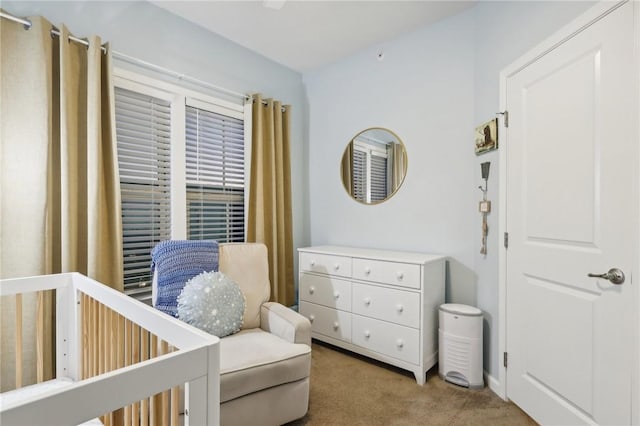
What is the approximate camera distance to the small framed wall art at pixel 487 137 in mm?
2062

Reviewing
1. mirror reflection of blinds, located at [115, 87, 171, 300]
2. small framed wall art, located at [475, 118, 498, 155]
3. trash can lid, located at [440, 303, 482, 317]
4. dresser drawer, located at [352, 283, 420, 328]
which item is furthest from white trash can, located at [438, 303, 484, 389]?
mirror reflection of blinds, located at [115, 87, 171, 300]

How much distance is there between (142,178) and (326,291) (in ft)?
5.40

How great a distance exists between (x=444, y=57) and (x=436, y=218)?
49.5 inches

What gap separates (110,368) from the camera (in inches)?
47.3

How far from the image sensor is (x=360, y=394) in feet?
6.66

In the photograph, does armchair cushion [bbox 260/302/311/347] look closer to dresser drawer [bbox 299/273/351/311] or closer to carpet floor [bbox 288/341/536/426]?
carpet floor [bbox 288/341/536/426]

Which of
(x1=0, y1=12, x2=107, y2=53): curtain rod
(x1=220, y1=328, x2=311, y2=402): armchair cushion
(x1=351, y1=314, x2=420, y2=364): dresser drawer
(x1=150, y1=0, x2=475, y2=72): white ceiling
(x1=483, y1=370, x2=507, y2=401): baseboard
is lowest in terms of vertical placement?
(x1=483, y1=370, x2=507, y2=401): baseboard

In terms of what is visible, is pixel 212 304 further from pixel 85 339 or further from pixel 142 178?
pixel 142 178

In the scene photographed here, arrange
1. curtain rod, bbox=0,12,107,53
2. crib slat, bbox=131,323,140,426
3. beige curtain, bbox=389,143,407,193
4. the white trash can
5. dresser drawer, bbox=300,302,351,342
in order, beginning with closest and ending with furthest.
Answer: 1. crib slat, bbox=131,323,140,426
2. curtain rod, bbox=0,12,107,53
3. the white trash can
4. dresser drawer, bbox=300,302,351,342
5. beige curtain, bbox=389,143,407,193

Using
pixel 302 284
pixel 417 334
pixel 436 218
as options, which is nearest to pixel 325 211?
pixel 302 284

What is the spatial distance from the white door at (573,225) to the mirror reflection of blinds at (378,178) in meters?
1.10

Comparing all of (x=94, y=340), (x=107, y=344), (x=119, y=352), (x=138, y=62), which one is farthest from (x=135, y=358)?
(x=138, y=62)

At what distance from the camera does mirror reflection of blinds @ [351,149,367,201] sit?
3021 mm

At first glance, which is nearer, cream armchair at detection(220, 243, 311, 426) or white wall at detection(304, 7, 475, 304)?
cream armchair at detection(220, 243, 311, 426)
